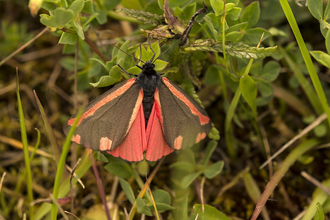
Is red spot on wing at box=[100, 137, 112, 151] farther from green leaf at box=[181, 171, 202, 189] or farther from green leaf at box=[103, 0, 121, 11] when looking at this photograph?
green leaf at box=[103, 0, 121, 11]

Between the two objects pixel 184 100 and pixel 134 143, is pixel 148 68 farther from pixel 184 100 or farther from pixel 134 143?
pixel 134 143

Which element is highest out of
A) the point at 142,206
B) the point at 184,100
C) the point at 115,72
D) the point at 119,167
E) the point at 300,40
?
the point at 300,40

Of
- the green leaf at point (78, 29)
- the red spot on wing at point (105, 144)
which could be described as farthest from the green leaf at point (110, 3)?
the red spot on wing at point (105, 144)

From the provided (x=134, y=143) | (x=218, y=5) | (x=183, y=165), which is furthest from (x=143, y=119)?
(x=218, y=5)

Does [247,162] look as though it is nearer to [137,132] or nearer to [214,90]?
[214,90]

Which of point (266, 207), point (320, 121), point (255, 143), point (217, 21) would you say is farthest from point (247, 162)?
point (217, 21)

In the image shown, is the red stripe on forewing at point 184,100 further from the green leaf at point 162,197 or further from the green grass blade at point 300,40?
the green grass blade at point 300,40

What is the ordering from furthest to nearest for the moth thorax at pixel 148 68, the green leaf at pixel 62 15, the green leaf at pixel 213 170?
the green leaf at pixel 213 170
the moth thorax at pixel 148 68
the green leaf at pixel 62 15

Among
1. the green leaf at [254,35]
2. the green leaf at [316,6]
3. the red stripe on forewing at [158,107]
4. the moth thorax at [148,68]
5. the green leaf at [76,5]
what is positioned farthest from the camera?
the green leaf at [254,35]

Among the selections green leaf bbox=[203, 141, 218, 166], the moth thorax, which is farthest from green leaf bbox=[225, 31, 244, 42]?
green leaf bbox=[203, 141, 218, 166]
